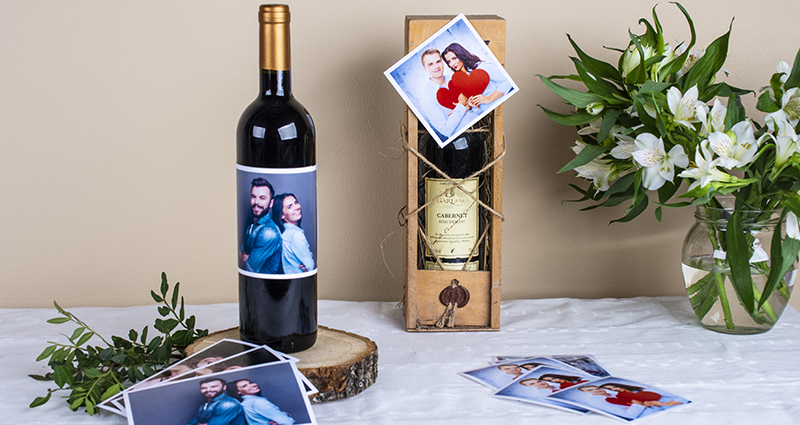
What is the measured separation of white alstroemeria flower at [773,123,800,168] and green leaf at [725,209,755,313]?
92mm

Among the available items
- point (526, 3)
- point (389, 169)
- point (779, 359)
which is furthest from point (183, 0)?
point (779, 359)

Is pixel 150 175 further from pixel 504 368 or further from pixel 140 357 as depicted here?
pixel 504 368

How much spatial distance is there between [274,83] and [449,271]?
15.3 inches

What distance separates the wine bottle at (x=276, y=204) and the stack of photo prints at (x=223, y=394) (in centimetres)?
6

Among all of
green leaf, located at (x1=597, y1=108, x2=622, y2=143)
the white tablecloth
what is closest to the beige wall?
the white tablecloth

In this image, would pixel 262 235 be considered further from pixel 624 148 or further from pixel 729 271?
pixel 729 271

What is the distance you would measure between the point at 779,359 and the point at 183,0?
3.42 ft

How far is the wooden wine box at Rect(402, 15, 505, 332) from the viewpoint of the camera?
2.86ft

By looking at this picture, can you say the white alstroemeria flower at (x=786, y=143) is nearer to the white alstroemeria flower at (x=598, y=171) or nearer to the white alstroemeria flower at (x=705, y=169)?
the white alstroemeria flower at (x=705, y=169)

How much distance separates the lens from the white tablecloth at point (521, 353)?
66 centimetres

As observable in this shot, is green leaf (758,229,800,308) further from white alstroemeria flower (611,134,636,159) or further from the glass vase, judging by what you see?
white alstroemeria flower (611,134,636,159)

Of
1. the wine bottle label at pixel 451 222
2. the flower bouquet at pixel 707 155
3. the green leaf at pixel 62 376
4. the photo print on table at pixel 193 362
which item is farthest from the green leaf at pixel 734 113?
the green leaf at pixel 62 376

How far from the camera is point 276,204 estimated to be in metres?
0.71

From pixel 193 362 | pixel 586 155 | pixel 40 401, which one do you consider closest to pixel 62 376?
pixel 40 401
